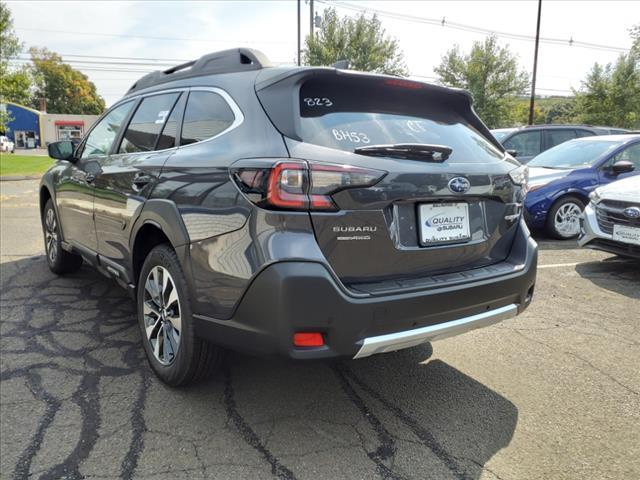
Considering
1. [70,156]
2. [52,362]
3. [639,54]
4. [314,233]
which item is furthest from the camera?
[639,54]

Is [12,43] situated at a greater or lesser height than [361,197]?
greater

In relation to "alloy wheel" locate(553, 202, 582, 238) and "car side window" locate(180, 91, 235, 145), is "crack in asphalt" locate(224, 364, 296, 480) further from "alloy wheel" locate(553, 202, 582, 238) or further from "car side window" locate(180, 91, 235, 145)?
"alloy wheel" locate(553, 202, 582, 238)

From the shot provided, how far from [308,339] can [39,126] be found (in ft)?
236

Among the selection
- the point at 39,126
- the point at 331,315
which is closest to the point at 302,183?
the point at 331,315

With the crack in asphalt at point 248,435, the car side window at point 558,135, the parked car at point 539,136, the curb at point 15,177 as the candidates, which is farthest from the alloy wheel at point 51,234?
the curb at point 15,177

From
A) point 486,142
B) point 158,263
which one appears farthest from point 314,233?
point 486,142

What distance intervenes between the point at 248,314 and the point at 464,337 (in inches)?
82.9


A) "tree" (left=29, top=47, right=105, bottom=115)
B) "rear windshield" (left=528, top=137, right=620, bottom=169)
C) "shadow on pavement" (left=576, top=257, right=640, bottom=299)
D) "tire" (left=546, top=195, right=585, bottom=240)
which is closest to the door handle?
"shadow on pavement" (left=576, top=257, right=640, bottom=299)

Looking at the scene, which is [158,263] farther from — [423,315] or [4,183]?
[4,183]

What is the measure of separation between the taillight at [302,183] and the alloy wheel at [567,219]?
625 cm

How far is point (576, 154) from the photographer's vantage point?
8031 mm

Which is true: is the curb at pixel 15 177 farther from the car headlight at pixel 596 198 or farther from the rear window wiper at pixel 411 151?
the rear window wiper at pixel 411 151

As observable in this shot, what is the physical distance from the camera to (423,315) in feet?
7.63

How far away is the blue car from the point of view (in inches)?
290
